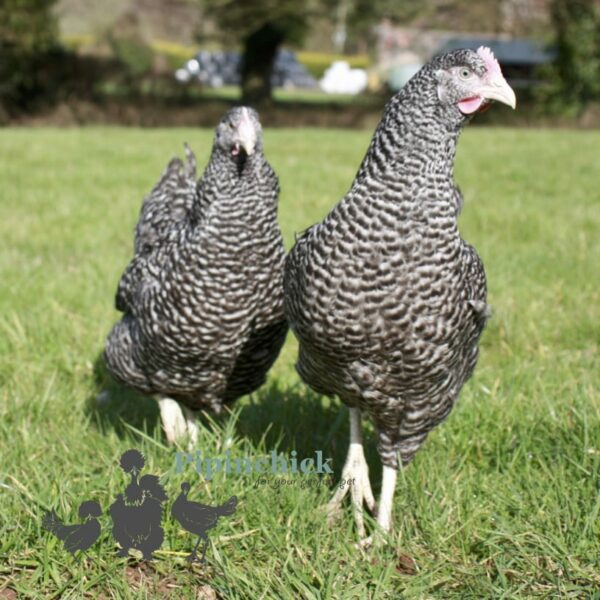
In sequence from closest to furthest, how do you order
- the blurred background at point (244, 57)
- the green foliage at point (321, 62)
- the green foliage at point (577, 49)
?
the blurred background at point (244, 57) < the green foliage at point (577, 49) < the green foliage at point (321, 62)

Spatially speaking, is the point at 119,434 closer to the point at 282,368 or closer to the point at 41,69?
the point at 282,368

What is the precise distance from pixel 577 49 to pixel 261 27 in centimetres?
845

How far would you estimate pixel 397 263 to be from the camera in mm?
2219

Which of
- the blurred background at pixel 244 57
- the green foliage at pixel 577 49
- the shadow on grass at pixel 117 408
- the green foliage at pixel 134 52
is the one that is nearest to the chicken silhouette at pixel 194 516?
the shadow on grass at pixel 117 408

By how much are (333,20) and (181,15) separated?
1368 cm

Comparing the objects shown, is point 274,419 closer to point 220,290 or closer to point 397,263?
point 220,290

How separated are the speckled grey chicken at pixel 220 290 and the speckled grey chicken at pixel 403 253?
590mm

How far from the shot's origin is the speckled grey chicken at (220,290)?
2887 millimetres

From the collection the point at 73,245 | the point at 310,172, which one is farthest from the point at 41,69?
the point at 73,245

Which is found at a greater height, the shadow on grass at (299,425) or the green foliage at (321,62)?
the shadow on grass at (299,425)

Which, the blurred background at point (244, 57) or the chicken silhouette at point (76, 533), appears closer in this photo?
the chicken silhouette at point (76, 533)

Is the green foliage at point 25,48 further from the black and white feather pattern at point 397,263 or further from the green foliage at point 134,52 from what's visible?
the black and white feather pattern at point 397,263

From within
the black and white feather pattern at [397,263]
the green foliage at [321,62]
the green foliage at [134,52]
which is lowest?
the green foliage at [321,62]

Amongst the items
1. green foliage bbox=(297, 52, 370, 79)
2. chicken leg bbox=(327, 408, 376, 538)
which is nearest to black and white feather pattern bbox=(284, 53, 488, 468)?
chicken leg bbox=(327, 408, 376, 538)
